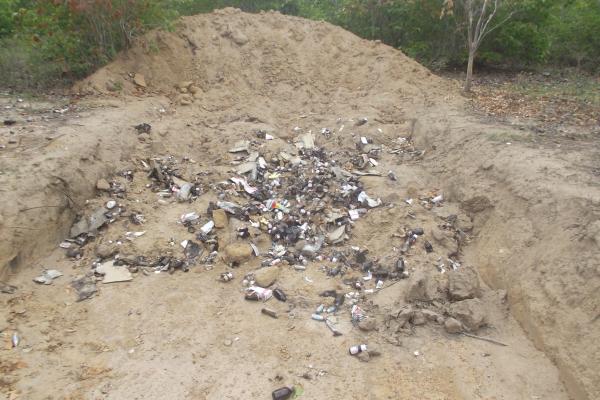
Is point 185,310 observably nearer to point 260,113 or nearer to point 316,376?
point 316,376

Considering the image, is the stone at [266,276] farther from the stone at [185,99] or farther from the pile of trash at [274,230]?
the stone at [185,99]

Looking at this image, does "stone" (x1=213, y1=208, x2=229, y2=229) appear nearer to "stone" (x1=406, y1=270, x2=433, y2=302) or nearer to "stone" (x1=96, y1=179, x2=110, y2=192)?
"stone" (x1=96, y1=179, x2=110, y2=192)

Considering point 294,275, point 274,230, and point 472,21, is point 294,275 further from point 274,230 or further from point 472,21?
point 472,21

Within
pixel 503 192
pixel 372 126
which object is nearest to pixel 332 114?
pixel 372 126

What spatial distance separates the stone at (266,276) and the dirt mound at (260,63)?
4.48 meters

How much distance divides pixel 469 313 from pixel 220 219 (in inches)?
114

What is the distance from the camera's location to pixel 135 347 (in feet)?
12.4

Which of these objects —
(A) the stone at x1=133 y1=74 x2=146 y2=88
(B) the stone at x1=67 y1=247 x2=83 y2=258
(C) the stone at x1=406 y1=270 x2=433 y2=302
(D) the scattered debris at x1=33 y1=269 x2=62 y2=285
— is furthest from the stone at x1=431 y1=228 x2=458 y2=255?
(A) the stone at x1=133 y1=74 x2=146 y2=88

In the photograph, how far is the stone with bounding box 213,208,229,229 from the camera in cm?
515

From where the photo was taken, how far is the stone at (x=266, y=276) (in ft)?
14.8

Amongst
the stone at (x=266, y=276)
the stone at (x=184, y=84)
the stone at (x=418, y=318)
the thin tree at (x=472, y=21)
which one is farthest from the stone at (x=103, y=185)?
the thin tree at (x=472, y=21)

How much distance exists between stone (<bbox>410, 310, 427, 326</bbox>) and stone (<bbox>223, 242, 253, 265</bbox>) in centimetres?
188

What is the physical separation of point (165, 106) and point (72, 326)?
458 cm

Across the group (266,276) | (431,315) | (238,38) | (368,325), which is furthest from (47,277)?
(238,38)
